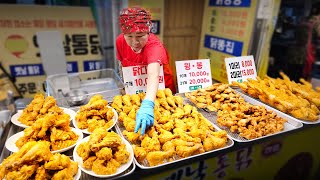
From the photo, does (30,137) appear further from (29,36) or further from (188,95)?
(29,36)

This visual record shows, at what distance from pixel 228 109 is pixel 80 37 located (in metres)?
4.34

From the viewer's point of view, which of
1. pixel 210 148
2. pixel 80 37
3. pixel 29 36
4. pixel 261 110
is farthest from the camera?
pixel 80 37

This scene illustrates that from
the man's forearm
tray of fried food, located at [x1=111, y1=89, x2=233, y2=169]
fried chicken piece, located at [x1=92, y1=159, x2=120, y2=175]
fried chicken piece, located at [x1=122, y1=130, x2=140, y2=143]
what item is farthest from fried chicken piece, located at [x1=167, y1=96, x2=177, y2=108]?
fried chicken piece, located at [x1=92, y1=159, x2=120, y2=175]

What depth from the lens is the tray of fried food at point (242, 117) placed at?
1.88 meters

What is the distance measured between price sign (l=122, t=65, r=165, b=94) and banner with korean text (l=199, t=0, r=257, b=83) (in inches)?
A: 119

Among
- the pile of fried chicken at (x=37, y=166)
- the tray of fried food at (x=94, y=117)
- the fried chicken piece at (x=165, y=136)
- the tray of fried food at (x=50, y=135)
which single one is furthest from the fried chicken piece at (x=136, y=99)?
the pile of fried chicken at (x=37, y=166)

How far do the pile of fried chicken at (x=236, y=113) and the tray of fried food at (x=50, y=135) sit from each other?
1.23m

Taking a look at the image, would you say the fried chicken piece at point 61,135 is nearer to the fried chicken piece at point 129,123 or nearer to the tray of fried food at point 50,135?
the tray of fried food at point 50,135

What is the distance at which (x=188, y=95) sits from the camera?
2.41 metres

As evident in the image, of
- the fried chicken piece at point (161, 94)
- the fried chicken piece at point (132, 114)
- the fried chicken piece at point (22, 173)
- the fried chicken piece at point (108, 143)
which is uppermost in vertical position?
the fried chicken piece at point (161, 94)

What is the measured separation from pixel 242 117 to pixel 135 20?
1.32 meters

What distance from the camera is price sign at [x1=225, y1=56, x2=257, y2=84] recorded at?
2705mm

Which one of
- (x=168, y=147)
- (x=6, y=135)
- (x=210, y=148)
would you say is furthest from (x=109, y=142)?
(x=6, y=135)

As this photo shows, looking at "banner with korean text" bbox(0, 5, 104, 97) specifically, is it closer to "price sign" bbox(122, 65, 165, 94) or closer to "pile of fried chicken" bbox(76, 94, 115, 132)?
"price sign" bbox(122, 65, 165, 94)
